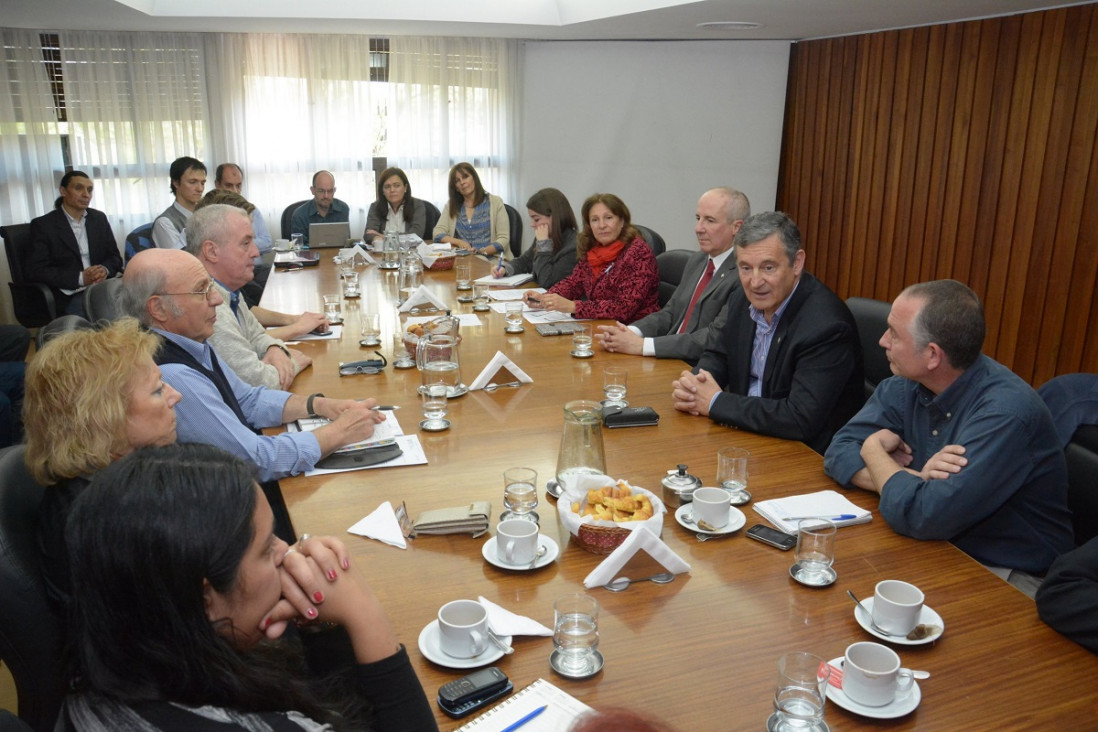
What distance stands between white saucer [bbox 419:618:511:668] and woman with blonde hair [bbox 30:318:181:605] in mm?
697

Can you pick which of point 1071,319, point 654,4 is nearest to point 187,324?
point 654,4

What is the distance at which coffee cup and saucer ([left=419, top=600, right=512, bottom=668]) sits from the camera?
58.5 inches

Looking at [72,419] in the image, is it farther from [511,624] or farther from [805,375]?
[805,375]

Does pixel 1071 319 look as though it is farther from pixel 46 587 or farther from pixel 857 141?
pixel 46 587

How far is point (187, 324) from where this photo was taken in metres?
2.51

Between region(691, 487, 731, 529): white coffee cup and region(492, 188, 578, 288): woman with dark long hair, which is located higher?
region(492, 188, 578, 288): woman with dark long hair

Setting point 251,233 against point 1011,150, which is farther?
point 1011,150

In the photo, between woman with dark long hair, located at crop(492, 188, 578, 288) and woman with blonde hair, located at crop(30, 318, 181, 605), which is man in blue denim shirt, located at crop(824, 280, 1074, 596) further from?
woman with dark long hair, located at crop(492, 188, 578, 288)

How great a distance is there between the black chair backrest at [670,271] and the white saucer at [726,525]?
2.91m

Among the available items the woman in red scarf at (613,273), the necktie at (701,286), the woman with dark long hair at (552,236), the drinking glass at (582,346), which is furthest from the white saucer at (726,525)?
the woman with dark long hair at (552,236)

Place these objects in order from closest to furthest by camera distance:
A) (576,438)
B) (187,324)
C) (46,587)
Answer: (46,587) → (576,438) → (187,324)

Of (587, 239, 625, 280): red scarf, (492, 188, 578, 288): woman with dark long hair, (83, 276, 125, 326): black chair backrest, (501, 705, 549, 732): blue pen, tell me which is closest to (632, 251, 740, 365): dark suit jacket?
(587, 239, 625, 280): red scarf

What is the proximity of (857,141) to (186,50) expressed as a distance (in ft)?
18.8

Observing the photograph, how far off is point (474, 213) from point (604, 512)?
5.56m
